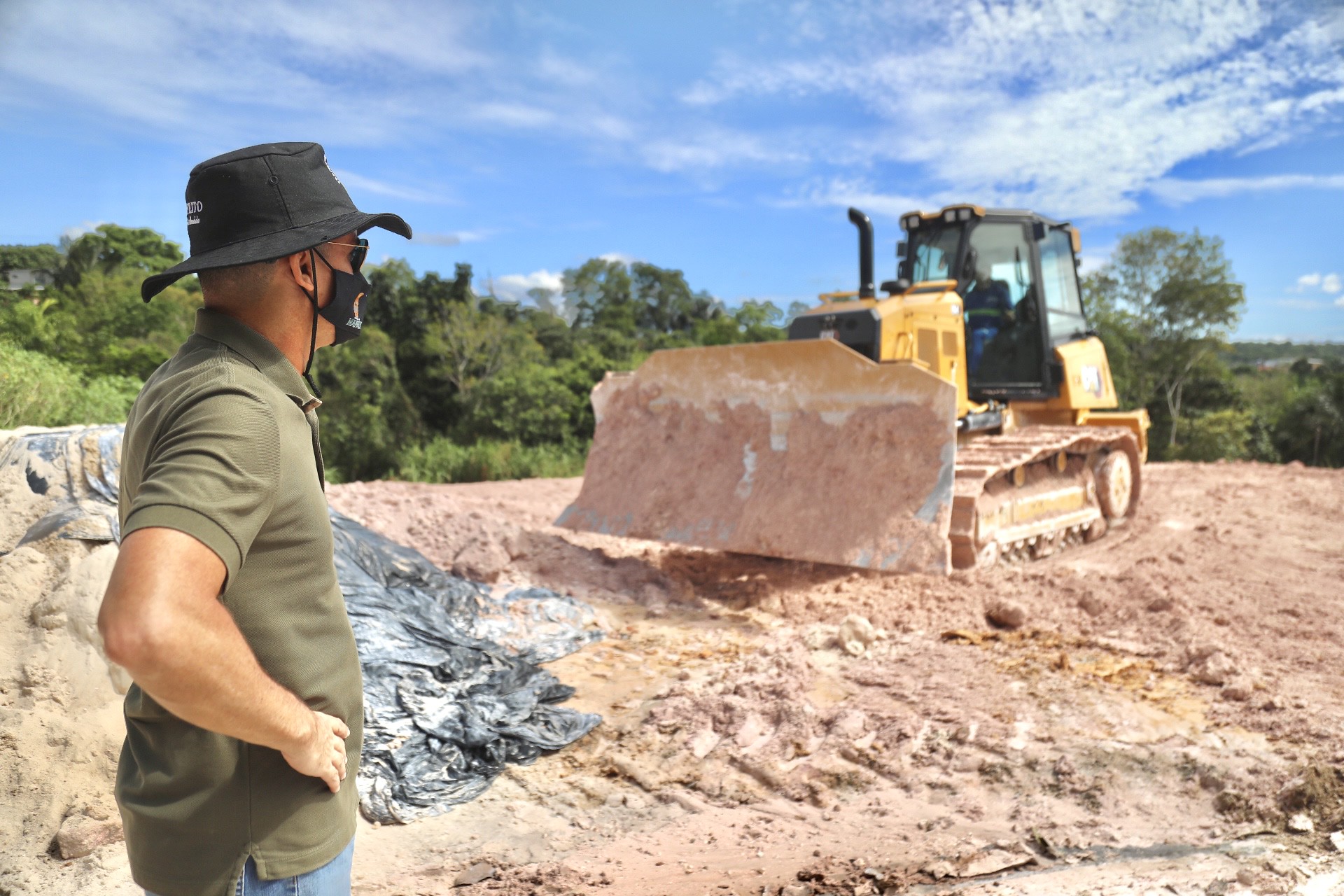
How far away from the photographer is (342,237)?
60.4 inches

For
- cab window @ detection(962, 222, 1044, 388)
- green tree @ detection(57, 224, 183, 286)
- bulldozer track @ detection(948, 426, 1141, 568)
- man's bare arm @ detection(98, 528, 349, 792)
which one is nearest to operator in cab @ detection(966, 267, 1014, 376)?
cab window @ detection(962, 222, 1044, 388)

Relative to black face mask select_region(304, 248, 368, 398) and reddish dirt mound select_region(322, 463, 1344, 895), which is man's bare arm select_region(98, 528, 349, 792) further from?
reddish dirt mound select_region(322, 463, 1344, 895)

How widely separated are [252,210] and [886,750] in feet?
10.4

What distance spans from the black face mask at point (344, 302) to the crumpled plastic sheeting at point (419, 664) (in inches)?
89.5

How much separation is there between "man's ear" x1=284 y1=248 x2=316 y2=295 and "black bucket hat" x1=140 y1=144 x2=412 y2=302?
49mm

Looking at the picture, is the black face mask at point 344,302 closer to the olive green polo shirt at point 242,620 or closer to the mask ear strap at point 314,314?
the mask ear strap at point 314,314

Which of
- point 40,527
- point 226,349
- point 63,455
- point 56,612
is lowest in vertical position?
point 56,612

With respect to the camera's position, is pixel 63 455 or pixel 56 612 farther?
pixel 63 455

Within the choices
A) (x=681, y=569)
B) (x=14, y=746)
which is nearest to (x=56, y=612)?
(x=14, y=746)

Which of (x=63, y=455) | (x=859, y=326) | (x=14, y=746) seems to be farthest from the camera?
(x=859, y=326)

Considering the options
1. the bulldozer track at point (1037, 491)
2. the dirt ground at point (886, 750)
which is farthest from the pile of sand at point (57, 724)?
the bulldozer track at point (1037, 491)

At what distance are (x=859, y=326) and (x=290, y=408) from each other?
5857 millimetres

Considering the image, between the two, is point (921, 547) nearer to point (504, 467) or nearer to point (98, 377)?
point (98, 377)

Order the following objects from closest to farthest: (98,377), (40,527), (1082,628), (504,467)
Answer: (40,527) < (1082,628) < (98,377) < (504,467)
